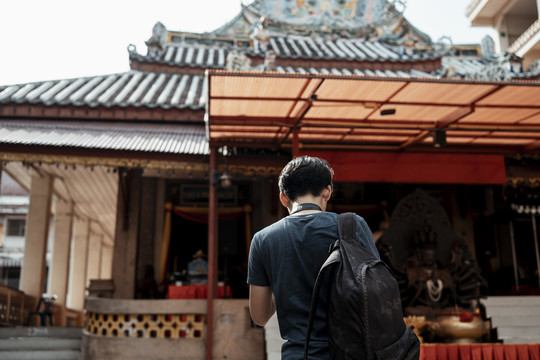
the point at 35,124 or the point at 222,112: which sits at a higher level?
the point at 35,124

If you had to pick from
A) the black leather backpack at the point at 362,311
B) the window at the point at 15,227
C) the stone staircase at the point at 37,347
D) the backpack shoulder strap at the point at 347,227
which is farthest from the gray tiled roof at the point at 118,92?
the window at the point at 15,227

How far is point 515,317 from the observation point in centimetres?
821

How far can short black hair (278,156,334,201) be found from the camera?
7.30ft

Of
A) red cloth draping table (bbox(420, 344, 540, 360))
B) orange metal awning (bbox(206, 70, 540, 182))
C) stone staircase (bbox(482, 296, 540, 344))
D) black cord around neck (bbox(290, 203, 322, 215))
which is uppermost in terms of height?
orange metal awning (bbox(206, 70, 540, 182))

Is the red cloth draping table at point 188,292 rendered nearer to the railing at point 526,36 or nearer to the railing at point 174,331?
the railing at point 174,331

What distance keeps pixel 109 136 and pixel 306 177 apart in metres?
7.95

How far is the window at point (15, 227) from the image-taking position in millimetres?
27797

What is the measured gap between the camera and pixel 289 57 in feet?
46.9

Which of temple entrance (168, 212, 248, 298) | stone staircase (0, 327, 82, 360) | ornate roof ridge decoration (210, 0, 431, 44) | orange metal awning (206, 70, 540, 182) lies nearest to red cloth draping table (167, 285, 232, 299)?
stone staircase (0, 327, 82, 360)

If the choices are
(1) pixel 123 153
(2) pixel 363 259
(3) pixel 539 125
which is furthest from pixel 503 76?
(2) pixel 363 259

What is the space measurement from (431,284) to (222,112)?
13.8ft

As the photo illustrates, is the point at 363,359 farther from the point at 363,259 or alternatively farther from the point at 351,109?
the point at 351,109

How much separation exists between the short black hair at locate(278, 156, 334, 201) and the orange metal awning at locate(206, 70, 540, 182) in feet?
13.8

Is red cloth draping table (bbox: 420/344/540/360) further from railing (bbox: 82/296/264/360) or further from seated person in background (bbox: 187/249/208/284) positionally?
seated person in background (bbox: 187/249/208/284)
